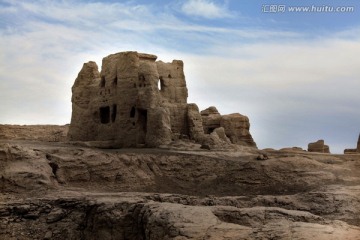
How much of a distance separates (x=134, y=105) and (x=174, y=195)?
10.7 m

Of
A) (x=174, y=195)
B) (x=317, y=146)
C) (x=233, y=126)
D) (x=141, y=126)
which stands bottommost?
(x=174, y=195)

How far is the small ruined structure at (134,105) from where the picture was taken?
24209 mm

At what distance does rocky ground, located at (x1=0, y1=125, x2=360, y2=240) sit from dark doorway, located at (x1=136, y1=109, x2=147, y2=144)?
6.98 feet

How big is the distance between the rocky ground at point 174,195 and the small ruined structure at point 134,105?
82.4 inches

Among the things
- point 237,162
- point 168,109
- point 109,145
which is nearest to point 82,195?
point 237,162

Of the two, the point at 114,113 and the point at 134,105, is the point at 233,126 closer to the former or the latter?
the point at 114,113

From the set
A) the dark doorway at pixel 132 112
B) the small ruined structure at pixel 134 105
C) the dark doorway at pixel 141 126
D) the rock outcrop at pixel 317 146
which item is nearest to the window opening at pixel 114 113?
the small ruined structure at pixel 134 105

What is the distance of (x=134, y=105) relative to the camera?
24797 millimetres

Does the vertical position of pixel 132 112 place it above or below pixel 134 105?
below

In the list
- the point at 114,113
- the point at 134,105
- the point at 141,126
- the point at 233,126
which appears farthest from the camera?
the point at 233,126

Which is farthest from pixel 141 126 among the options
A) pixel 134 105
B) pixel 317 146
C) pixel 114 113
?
pixel 317 146

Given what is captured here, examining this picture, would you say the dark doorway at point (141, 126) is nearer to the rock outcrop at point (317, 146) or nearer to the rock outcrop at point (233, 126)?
the rock outcrop at point (233, 126)

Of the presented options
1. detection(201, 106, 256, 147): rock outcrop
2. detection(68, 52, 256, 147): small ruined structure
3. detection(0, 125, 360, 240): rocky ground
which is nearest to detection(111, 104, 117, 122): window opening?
detection(68, 52, 256, 147): small ruined structure

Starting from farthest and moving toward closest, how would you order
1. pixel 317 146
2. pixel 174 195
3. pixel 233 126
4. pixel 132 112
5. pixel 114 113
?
pixel 233 126 < pixel 317 146 < pixel 114 113 < pixel 132 112 < pixel 174 195
